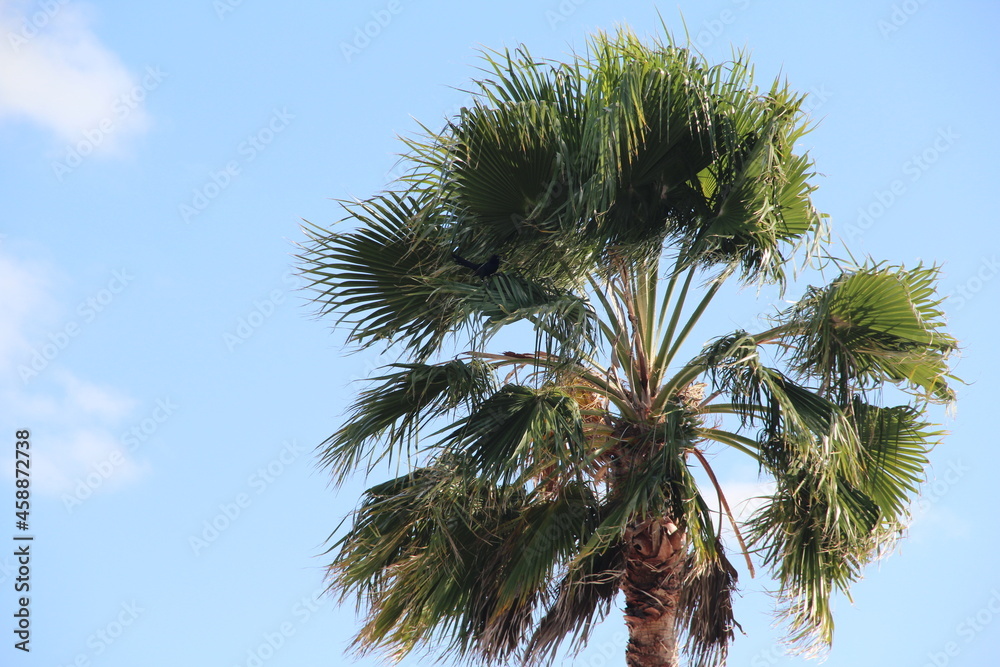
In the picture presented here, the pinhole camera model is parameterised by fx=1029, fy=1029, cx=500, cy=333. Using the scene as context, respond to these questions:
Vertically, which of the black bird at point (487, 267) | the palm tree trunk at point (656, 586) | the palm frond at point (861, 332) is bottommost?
the palm tree trunk at point (656, 586)

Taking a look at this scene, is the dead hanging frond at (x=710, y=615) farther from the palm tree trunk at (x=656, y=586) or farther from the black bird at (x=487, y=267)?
the black bird at (x=487, y=267)

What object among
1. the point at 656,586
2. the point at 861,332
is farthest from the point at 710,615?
the point at 861,332

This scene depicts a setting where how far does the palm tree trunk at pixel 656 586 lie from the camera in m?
6.18

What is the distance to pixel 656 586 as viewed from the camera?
20.4 ft

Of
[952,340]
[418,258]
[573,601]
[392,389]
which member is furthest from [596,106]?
[573,601]

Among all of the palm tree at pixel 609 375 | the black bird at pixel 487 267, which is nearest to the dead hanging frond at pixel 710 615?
the palm tree at pixel 609 375

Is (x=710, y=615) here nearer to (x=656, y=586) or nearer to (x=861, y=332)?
(x=656, y=586)

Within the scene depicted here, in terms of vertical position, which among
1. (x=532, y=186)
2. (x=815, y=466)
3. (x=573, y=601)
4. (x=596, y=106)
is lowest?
(x=573, y=601)

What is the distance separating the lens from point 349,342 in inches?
260

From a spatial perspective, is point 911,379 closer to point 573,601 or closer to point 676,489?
point 676,489

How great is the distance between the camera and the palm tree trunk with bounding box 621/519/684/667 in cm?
618

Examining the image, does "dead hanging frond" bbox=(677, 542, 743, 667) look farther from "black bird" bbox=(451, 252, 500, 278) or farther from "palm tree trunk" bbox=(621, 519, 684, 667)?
"black bird" bbox=(451, 252, 500, 278)

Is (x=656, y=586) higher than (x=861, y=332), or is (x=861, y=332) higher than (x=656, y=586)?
(x=861, y=332)

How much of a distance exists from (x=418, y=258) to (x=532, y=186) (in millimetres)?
892
